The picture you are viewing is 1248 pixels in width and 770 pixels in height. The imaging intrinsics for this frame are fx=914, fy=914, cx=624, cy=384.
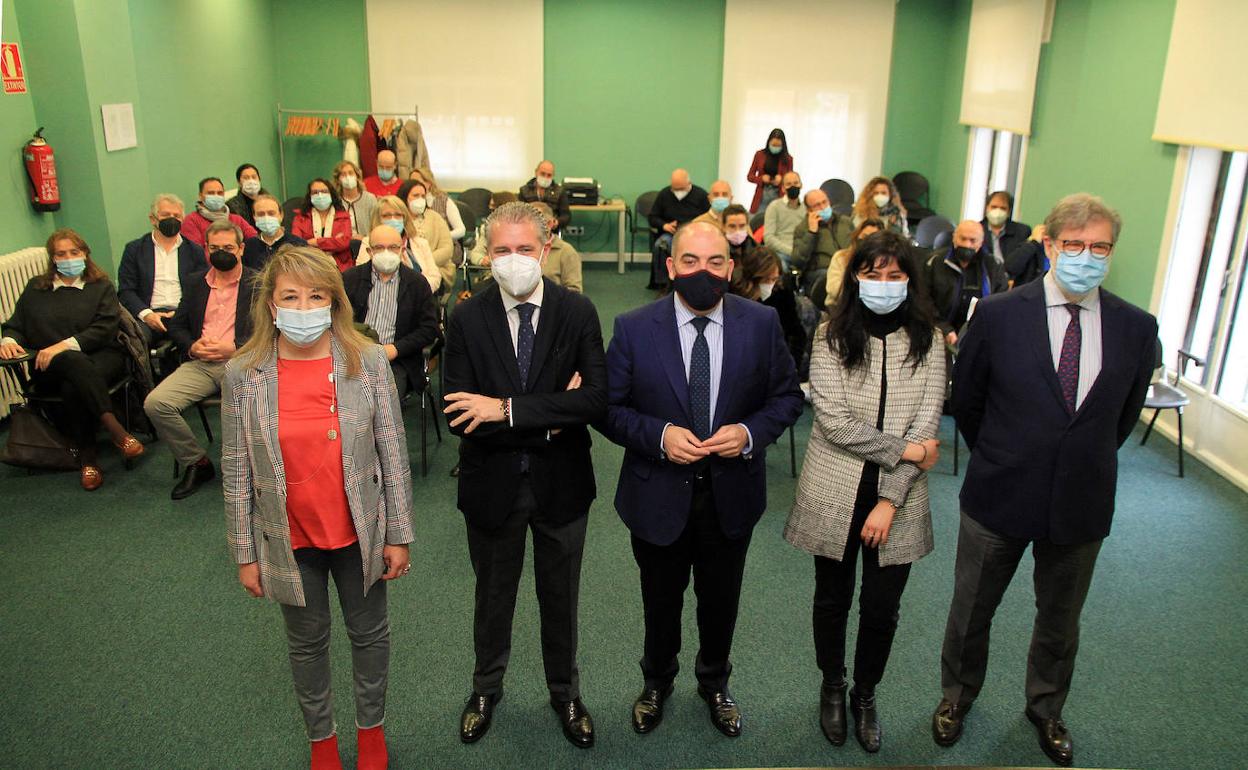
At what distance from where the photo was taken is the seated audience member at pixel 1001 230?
697cm

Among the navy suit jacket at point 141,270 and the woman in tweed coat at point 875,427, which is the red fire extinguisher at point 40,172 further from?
the woman in tweed coat at point 875,427

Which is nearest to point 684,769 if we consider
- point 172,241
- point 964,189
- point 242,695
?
point 242,695

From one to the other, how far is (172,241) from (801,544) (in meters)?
4.87

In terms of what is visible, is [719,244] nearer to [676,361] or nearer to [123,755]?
[676,361]

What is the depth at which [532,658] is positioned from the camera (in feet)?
11.0

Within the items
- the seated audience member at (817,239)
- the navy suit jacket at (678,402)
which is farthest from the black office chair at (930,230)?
the navy suit jacket at (678,402)

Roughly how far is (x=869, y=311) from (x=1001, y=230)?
5.05m

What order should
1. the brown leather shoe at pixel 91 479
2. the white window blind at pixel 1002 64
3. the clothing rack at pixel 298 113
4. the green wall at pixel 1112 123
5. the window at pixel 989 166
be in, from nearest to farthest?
the brown leather shoe at pixel 91 479
the green wall at pixel 1112 123
the white window blind at pixel 1002 64
the window at pixel 989 166
the clothing rack at pixel 298 113

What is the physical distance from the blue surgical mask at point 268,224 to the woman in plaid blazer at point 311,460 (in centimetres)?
390

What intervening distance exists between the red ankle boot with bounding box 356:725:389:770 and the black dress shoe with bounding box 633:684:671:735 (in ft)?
2.65

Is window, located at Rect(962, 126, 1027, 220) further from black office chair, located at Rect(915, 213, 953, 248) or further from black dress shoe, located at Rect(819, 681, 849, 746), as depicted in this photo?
black dress shoe, located at Rect(819, 681, 849, 746)

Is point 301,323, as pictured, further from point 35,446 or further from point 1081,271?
point 35,446

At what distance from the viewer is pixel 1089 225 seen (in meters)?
2.58

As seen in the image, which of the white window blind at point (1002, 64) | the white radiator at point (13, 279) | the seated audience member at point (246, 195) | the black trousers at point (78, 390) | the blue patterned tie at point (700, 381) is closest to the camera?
the blue patterned tie at point (700, 381)
